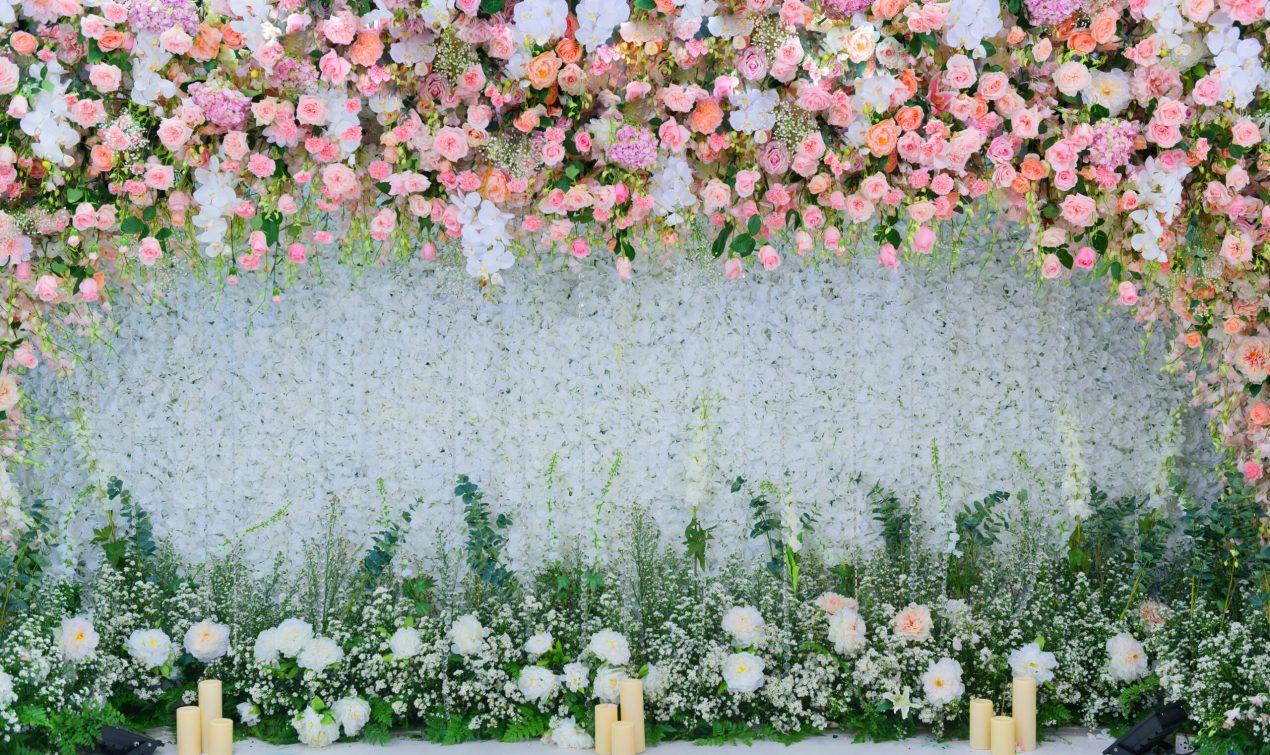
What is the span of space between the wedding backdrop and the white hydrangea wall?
1cm

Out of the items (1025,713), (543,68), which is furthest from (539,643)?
(543,68)

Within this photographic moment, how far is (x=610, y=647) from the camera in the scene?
3539 millimetres

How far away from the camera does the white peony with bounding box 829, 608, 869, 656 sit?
356 centimetres

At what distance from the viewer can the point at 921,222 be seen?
3158 millimetres

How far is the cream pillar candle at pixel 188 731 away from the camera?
335 centimetres

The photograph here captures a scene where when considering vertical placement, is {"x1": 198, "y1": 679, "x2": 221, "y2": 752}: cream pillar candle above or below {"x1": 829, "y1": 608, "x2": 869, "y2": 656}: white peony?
below

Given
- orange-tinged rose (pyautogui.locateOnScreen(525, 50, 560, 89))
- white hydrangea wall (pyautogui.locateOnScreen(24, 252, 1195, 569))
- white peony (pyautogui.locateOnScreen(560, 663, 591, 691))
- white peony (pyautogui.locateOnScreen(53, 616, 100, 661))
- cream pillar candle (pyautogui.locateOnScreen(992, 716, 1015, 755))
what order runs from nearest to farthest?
1. orange-tinged rose (pyautogui.locateOnScreen(525, 50, 560, 89))
2. cream pillar candle (pyautogui.locateOnScreen(992, 716, 1015, 755))
3. white peony (pyautogui.locateOnScreen(53, 616, 100, 661))
4. white peony (pyautogui.locateOnScreen(560, 663, 591, 691))
5. white hydrangea wall (pyautogui.locateOnScreen(24, 252, 1195, 569))

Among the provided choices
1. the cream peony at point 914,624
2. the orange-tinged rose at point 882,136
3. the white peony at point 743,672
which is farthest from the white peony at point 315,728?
the orange-tinged rose at point 882,136

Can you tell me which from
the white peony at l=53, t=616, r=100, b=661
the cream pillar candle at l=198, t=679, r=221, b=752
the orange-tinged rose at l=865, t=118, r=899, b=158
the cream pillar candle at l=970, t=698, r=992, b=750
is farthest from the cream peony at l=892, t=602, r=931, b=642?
the white peony at l=53, t=616, r=100, b=661

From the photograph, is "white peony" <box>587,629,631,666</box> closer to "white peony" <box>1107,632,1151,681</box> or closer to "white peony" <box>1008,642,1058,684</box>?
"white peony" <box>1008,642,1058,684</box>

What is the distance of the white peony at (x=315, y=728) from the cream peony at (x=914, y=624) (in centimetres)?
172

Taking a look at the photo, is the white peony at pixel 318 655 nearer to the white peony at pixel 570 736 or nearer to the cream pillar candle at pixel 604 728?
the white peony at pixel 570 736

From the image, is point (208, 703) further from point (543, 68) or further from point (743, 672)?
point (543, 68)

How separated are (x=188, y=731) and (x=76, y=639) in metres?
0.43
